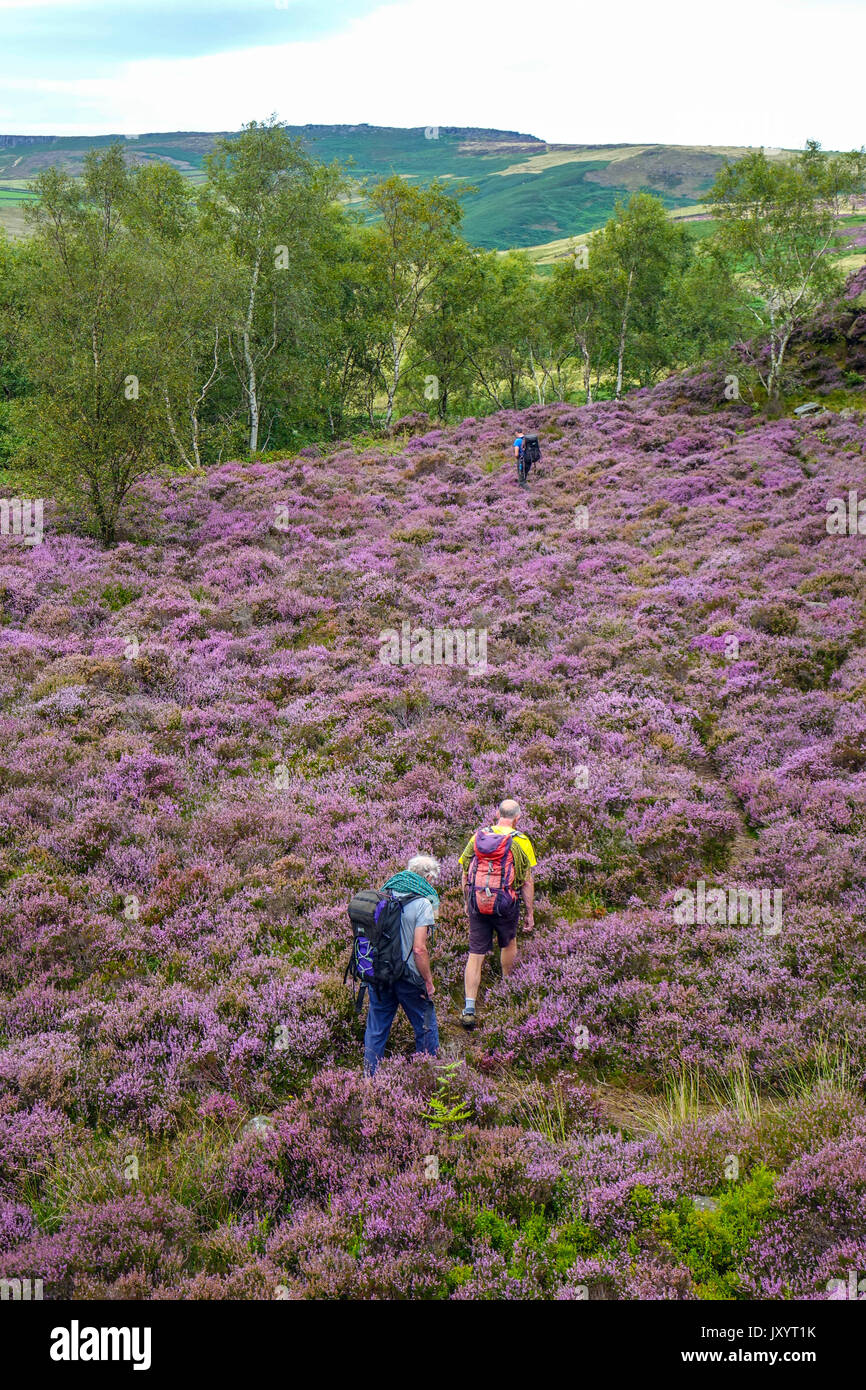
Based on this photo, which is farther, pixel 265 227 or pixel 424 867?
pixel 265 227

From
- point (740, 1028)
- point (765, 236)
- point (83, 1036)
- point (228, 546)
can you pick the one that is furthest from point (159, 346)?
point (765, 236)

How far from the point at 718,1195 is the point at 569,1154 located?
42.6 inches

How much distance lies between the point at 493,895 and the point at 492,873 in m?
0.23

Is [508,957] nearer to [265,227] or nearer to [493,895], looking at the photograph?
[493,895]

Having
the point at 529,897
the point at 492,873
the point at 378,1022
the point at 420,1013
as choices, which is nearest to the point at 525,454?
the point at 529,897

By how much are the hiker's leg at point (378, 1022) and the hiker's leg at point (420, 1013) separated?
11 cm

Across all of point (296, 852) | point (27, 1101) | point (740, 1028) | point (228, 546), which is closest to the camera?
point (27, 1101)

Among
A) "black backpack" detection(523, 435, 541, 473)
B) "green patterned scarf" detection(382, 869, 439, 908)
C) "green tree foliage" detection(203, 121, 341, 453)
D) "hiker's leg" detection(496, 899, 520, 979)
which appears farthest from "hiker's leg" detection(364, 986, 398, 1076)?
"green tree foliage" detection(203, 121, 341, 453)

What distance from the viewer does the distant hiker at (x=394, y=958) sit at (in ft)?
22.1

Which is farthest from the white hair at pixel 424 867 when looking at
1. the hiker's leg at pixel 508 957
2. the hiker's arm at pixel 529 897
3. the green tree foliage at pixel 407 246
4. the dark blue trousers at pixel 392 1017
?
the green tree foliage at pixel 407 246

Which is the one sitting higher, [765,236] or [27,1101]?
[765,236]

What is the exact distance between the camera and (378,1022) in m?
6.95

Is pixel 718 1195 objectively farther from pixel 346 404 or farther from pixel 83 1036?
pixel 346 404

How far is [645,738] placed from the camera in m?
13.1
